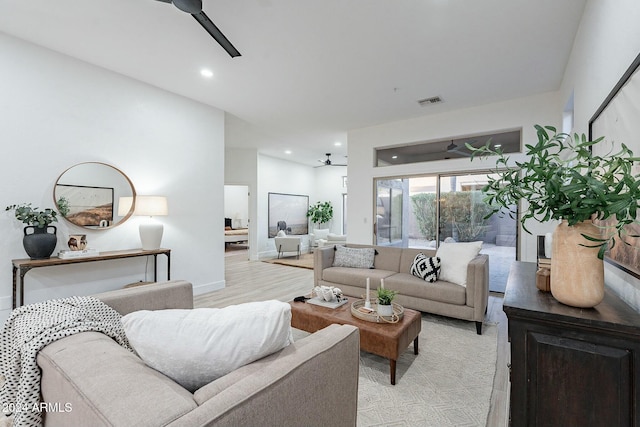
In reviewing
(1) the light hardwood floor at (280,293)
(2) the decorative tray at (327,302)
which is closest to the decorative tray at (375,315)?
(2) the decorative tray at (327,302)

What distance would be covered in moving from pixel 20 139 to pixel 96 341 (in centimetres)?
309

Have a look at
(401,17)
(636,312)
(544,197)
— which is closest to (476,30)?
(401,17)

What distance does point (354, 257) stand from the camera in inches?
158

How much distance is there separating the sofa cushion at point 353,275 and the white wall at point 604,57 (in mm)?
2256

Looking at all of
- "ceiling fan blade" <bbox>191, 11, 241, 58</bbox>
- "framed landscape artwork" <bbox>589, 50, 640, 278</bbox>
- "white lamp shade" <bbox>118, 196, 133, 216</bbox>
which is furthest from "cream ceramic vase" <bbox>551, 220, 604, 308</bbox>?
"white lamp shade" <bbox>118, 196, 133, 216</bbox>

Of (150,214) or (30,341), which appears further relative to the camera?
(150,214)

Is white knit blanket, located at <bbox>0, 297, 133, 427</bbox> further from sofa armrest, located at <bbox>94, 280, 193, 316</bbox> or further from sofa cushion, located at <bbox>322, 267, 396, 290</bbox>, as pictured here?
sofa cushion, located at <bbox>322, 267, 396, 290</bbox>

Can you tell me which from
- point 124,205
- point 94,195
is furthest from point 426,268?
point 94,195

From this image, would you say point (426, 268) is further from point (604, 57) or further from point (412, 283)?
point (604, 57)

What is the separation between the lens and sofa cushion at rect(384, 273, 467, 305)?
3.03 meters

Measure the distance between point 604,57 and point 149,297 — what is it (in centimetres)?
328

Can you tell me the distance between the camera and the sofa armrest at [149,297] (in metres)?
1.72

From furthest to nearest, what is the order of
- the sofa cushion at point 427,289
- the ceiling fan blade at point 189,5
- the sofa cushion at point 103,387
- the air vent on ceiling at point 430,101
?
the air vent on ceiling at point 430,101 < the sofa cushion at point 427,289 < the ceiling fan blade at point 189,5 < the sofa cushion at point 103,387

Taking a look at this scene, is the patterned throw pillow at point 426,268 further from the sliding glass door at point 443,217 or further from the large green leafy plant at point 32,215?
the large green leafy plant at point 32,215
